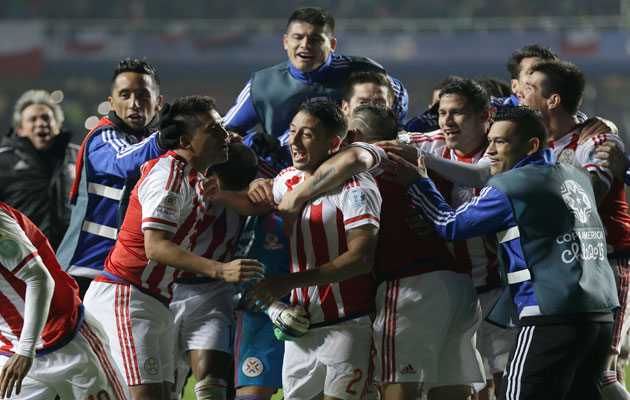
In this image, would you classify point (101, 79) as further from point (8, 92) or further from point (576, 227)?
point (576, 227)

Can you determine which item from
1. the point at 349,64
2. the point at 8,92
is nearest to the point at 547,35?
the point at 8,92

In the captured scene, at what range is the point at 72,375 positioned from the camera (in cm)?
332

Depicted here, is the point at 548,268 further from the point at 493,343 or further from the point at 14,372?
the point at 14,372

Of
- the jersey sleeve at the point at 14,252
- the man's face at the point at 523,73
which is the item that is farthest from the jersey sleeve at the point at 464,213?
the jersey sleeve at the point at 14,252

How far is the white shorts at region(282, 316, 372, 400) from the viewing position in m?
3.47

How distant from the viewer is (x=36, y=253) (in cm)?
329

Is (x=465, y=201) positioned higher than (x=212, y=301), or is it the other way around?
(x=465, y=201)

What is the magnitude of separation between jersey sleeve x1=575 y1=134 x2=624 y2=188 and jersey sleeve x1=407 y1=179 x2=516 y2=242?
3.18 feet

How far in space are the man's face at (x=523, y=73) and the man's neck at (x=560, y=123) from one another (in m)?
0.33

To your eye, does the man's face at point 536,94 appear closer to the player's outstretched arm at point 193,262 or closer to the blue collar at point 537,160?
the blue collar at point 537,160

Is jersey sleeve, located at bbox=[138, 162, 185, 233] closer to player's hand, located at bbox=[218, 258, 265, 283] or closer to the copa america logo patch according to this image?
player's hand, located at bbox=[218, 258, 265, 283]

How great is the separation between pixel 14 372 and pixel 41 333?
0.19 m

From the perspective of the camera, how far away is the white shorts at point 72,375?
10.9 feet

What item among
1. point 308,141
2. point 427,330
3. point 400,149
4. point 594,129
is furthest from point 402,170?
point 594,129
